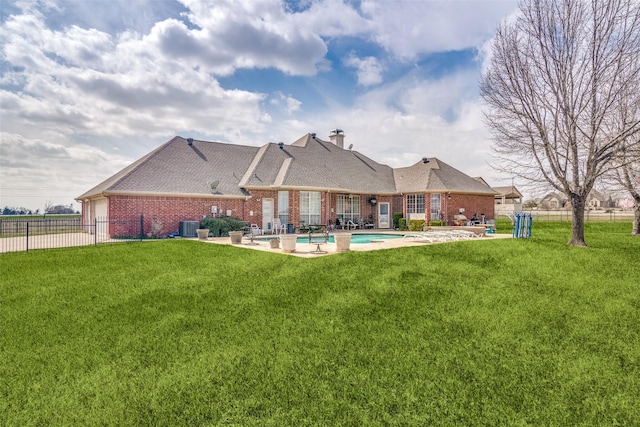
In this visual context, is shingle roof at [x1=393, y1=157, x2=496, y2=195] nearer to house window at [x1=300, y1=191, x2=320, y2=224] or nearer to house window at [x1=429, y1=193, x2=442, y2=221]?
house window at [x1=429, y1=193, x2=442, y2=221]

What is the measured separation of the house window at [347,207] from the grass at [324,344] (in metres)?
16.0

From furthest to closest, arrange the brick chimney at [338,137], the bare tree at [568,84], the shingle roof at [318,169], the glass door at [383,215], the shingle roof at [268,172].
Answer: the brick chimney at [338,137] → the glass door at [383,215] → the shingle roof at [318,169] → the shingle roof at [268,172] → the bare tree at [568,84]

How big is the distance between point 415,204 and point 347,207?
18.0ft

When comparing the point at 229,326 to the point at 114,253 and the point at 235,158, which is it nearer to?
the point at 114,253

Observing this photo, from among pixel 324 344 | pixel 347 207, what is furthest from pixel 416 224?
pixel 324 344

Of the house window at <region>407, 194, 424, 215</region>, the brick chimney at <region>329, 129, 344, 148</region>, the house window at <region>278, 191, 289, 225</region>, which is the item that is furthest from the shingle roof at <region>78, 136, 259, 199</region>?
the house window at <region>407, 194, 424, 215</region>

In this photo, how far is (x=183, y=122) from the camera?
2422cm

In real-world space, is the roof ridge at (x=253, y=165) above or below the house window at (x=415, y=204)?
above

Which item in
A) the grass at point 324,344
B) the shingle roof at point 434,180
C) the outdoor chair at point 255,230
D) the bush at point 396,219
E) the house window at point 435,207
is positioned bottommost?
the grass at point 324,344

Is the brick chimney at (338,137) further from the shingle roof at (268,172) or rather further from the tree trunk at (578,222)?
the tree trunk at (578,222)

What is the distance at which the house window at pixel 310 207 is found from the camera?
2454 centimetres

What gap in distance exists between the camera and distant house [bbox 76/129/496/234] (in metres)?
21.0

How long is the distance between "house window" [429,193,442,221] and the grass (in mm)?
15253

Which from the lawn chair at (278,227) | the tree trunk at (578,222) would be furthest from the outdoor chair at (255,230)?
the tree trunk at (578,222)
